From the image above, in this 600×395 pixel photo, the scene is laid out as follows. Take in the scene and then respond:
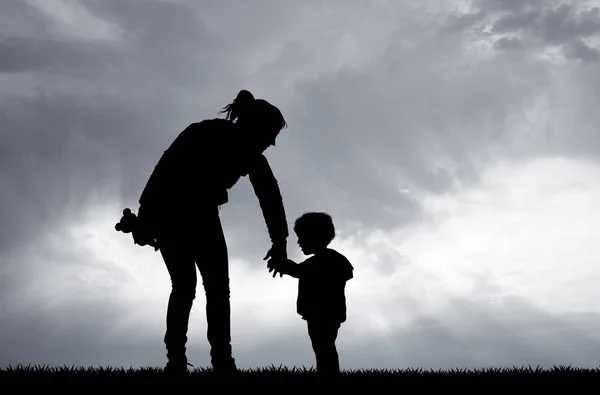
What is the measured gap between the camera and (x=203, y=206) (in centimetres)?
768

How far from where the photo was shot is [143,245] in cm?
803

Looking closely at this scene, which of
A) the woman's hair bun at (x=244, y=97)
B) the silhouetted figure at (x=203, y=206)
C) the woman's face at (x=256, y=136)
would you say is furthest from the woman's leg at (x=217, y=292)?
the woman's hair bun at (x=244, y=97)

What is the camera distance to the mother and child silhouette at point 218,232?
7.66 meters

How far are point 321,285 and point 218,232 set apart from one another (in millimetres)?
1278

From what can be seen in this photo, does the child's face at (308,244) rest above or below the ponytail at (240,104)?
below

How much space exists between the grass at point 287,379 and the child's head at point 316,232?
55.1 inches

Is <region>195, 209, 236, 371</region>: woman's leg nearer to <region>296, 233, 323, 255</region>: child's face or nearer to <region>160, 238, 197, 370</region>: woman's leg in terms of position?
<region>160, 238, 197, 370</region>: woman's leg

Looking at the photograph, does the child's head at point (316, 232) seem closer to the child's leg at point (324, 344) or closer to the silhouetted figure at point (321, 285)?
the silhouetted figure at point (321, 285)

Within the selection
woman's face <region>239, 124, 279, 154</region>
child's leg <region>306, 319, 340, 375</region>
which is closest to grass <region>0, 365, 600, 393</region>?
child's leg <region>306, 319, 340, 375</region>

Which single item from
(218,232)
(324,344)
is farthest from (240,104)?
(324,344)

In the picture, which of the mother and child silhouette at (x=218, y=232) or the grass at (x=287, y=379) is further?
the mother and child silhouette at (x=218, y=232)

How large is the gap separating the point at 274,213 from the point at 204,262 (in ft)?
3.13

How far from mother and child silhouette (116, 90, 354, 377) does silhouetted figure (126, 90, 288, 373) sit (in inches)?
0.4

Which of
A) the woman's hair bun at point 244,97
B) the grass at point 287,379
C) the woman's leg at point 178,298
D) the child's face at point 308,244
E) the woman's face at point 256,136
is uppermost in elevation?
the woman's hair bun at point 244,97
